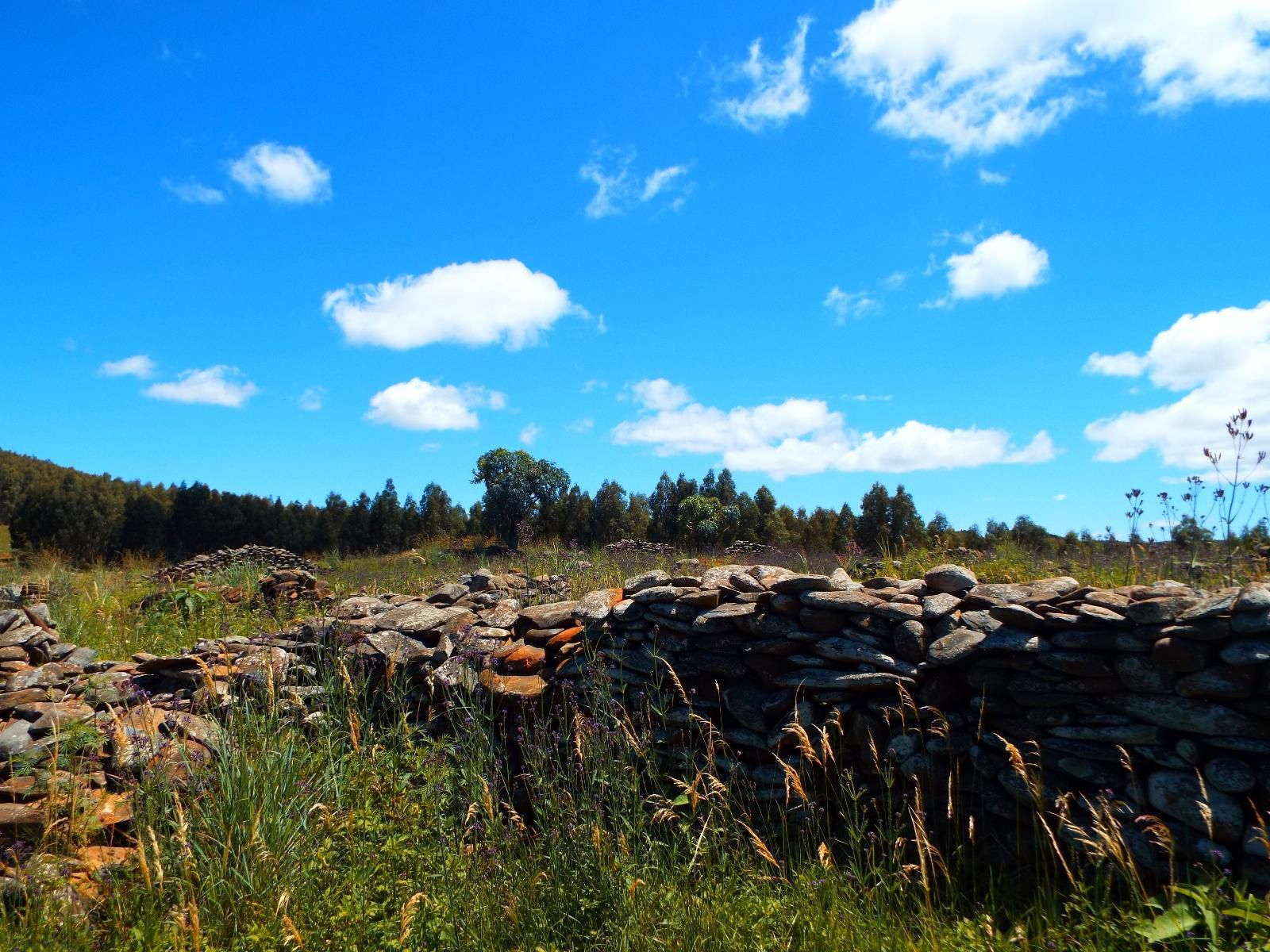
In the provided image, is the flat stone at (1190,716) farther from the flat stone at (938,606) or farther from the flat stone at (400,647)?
the flat stone at (400,647)

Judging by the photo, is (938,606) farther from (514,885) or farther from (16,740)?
(16,740)

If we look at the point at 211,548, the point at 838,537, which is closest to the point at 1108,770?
the point at 838,537

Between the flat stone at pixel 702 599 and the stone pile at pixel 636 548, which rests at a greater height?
the stone pile at pixel 636 548

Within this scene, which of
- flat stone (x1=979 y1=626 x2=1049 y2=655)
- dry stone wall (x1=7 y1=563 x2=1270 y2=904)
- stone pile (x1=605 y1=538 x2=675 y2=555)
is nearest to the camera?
dry stone wall (x1=7 y1=563 x2=1270 y2=904)

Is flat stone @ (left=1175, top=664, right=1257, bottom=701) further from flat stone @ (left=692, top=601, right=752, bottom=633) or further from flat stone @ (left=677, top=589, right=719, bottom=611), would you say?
flat stone @ (left=677, top=589, right=719, bottom=611)

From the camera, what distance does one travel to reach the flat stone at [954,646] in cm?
431

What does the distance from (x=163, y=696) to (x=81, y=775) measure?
4.58ft

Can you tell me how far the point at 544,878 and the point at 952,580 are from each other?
3.10 meters

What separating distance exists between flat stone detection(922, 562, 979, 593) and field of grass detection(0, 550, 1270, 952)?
1420mm

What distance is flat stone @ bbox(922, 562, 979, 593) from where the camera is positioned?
4844 mm

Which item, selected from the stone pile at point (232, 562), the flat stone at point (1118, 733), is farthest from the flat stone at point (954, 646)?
the stone pile at point (232, 562)

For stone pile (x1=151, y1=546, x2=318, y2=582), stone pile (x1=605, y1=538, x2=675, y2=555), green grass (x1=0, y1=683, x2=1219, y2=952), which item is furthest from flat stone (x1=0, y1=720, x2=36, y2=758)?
stone pile (x1=151, y1=546, x2=318, y2=582)

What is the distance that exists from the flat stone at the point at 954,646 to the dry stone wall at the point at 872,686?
15 millimetres

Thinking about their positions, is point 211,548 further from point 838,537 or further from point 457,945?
point 457,945
